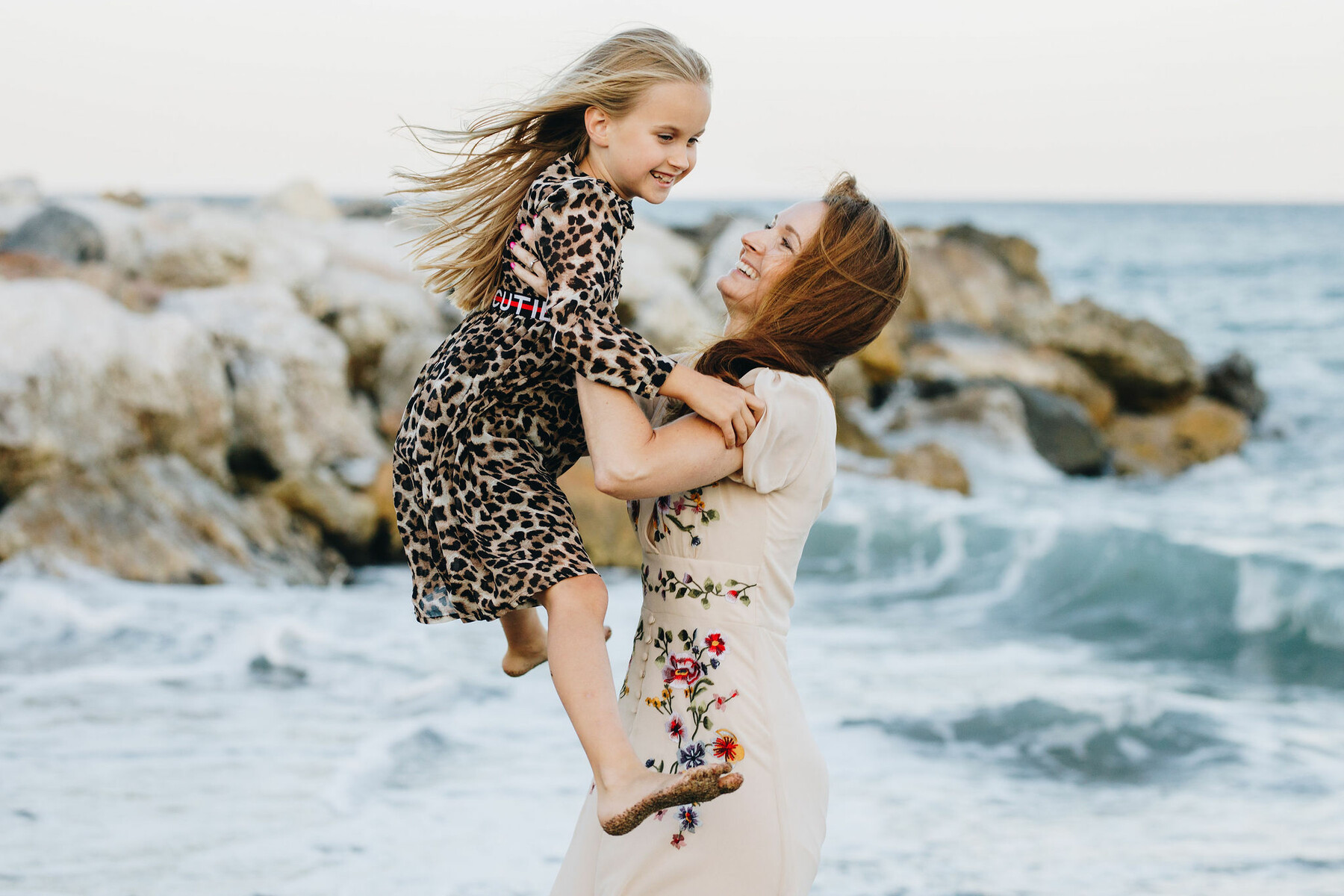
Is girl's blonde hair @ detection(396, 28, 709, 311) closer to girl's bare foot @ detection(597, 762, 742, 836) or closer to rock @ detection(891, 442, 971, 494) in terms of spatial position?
girl's bare foot @ detection(597, 762, 742, 836)

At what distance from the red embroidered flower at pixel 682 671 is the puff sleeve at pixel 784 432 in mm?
331

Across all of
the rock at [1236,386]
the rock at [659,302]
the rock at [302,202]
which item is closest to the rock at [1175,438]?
the rock at [1236,386]

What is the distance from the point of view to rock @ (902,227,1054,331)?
18031 mm

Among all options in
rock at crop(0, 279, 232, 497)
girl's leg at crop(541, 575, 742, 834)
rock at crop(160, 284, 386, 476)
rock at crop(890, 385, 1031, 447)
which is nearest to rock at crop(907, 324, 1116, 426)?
rock at crop(890, 385, 1031, 447)

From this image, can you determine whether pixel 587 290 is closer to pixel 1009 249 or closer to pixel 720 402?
pixel 720 402

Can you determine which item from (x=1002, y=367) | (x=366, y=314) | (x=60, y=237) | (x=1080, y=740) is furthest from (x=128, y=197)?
(x=1080, y=740)

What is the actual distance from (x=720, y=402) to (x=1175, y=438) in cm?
1511

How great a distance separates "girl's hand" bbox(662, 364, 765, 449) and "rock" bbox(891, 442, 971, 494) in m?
10.8

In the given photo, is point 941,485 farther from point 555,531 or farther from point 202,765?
point 555,531

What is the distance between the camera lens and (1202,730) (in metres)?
6.71

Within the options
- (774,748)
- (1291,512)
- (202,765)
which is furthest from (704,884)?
(1291,512)

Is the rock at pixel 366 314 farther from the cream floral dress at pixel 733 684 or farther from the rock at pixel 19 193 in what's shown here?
the cream floral dress at pixel 733 684

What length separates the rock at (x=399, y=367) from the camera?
36.1 feet

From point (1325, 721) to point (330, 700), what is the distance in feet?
18.5
